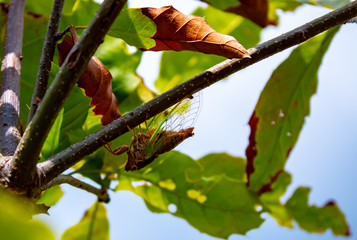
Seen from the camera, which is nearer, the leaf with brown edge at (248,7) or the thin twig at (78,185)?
the thin twig at (78,185)

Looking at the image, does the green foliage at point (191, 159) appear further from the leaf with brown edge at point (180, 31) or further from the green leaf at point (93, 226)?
the leaf with brown edge at point (180, 31)

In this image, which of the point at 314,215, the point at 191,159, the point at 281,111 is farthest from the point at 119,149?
the point at 314,215

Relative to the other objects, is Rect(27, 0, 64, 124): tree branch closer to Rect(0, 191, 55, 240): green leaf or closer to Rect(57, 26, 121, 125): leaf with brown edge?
Rect(57, 26, 121, 125): leaf with brown edge

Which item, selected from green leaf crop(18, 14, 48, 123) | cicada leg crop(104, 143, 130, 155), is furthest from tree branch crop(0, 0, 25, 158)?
cicada leg crop(104, 143, 130, 155)

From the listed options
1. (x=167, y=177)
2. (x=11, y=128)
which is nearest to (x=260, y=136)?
(x=167, y=177)

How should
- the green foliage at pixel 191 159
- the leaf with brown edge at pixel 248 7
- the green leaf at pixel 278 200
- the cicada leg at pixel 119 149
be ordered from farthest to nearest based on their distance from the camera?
the green leaf at pixel 278 200 < the leaf with brown edge at pixel 248 7 < the green foliage at pixel 191 159 < the cicada leg at pixel 119 149

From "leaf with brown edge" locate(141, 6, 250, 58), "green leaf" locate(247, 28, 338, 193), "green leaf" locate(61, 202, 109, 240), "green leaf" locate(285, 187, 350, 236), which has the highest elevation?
"green leaf" locate(247, 28, 338, 193)

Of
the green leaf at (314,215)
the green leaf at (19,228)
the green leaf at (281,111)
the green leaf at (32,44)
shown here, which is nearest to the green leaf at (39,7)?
the green leaf at (32,44)
